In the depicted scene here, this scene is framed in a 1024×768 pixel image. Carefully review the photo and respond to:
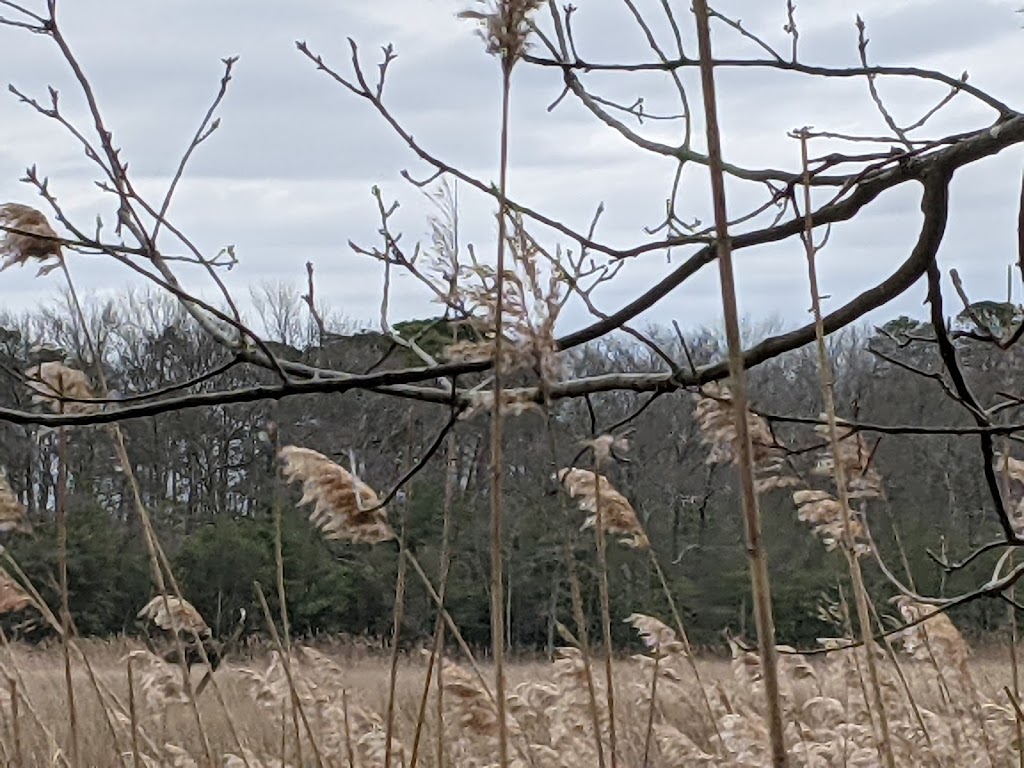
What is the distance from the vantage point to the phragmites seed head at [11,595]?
2.31 meters

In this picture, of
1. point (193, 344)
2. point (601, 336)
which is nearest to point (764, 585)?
point (601, 336)

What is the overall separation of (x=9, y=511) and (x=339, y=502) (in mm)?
753

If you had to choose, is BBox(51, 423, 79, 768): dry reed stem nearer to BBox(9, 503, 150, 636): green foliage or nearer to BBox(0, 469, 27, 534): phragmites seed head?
BBox(0, 469, 27, 534): phragmites seed head

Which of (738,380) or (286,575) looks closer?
(738,380)

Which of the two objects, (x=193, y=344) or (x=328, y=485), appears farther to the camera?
(x=193, y=344)

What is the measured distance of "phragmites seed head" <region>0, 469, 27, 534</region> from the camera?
2.26 meters

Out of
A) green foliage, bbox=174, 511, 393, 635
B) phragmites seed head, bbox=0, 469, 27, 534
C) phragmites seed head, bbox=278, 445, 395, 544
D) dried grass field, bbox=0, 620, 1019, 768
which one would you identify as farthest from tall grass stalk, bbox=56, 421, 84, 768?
green foliage, bbox=174, 511, 393, 635

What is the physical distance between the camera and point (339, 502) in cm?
190

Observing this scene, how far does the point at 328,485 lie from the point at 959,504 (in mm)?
10982

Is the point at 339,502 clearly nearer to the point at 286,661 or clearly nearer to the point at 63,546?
the point at 286,661

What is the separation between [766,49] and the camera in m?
1.87

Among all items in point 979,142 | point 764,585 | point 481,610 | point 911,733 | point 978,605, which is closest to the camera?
point 764,585

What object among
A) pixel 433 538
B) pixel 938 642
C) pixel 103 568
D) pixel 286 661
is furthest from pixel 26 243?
pixel 103 568

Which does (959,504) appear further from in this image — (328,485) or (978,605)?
(328,485)
